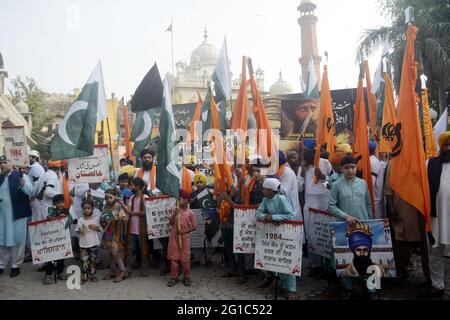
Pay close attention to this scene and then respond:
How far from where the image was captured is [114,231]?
5375 millimetres

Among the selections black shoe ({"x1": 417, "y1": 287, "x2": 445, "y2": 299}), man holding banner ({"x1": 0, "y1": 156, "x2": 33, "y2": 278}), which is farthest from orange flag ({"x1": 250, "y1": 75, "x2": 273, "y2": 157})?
man holding banner ({"x1": 0, "y1": 156, "x2": 33, "y2": 278})

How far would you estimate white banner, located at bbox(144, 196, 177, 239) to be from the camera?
532cm

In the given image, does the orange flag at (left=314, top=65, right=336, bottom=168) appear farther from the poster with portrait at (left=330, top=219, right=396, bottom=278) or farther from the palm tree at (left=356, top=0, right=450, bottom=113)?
the palm tree at (left=356, top=0, right=450, bottom=113)

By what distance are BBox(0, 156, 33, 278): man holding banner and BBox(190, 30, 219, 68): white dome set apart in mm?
38533

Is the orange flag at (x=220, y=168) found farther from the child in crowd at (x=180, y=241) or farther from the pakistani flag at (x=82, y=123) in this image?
the pakistani flag at (x=82, y=123)

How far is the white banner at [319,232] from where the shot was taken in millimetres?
4617

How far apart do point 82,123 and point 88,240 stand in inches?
65.8

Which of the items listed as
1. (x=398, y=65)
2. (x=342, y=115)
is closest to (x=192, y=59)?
(x=398, y=65)

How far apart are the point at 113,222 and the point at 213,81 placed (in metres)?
2.87

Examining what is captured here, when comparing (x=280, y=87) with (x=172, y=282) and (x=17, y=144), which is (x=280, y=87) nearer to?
(x=17, y=144)

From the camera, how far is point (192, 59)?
44.8 m

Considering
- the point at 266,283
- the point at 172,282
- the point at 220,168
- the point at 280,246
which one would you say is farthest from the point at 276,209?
the point at 172,282

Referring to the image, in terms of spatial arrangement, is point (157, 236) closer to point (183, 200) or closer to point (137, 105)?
point (183, 200)

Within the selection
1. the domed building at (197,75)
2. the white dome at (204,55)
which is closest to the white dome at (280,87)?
the domed building at (197,75)
